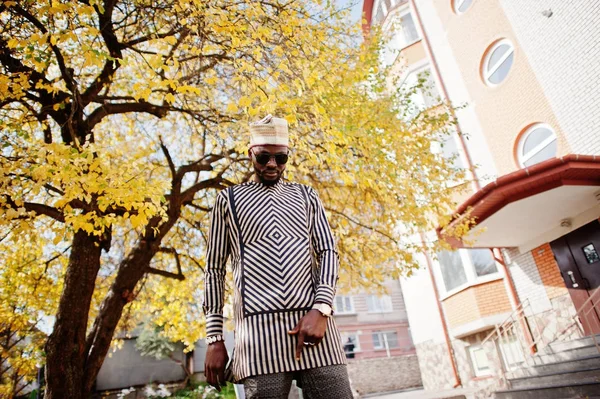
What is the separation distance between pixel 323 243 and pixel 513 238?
10573 millimetres

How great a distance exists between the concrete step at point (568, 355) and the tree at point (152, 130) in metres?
4.06

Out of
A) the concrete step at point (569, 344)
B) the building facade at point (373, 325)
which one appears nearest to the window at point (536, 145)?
the concrete step at point (569, 344)

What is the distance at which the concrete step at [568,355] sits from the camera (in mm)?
8172

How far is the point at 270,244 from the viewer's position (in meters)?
1.98

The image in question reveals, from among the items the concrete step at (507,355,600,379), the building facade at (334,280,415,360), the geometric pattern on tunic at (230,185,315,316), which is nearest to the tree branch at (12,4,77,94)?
the geometric pattern on tunic at (230,185,315,316)

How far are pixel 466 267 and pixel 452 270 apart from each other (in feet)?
2.89

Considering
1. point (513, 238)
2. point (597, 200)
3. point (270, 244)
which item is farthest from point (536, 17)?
point (270, 244)

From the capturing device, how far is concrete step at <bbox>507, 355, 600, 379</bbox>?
25.4 ft

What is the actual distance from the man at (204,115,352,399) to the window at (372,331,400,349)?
30347mm

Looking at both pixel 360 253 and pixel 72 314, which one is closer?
pixel 72 314

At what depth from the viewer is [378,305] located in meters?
31.5

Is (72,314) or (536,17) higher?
(536,17)

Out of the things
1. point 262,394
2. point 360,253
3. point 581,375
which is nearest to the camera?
point 262,394

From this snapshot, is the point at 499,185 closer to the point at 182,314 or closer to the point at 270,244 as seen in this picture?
the point at 270,244
